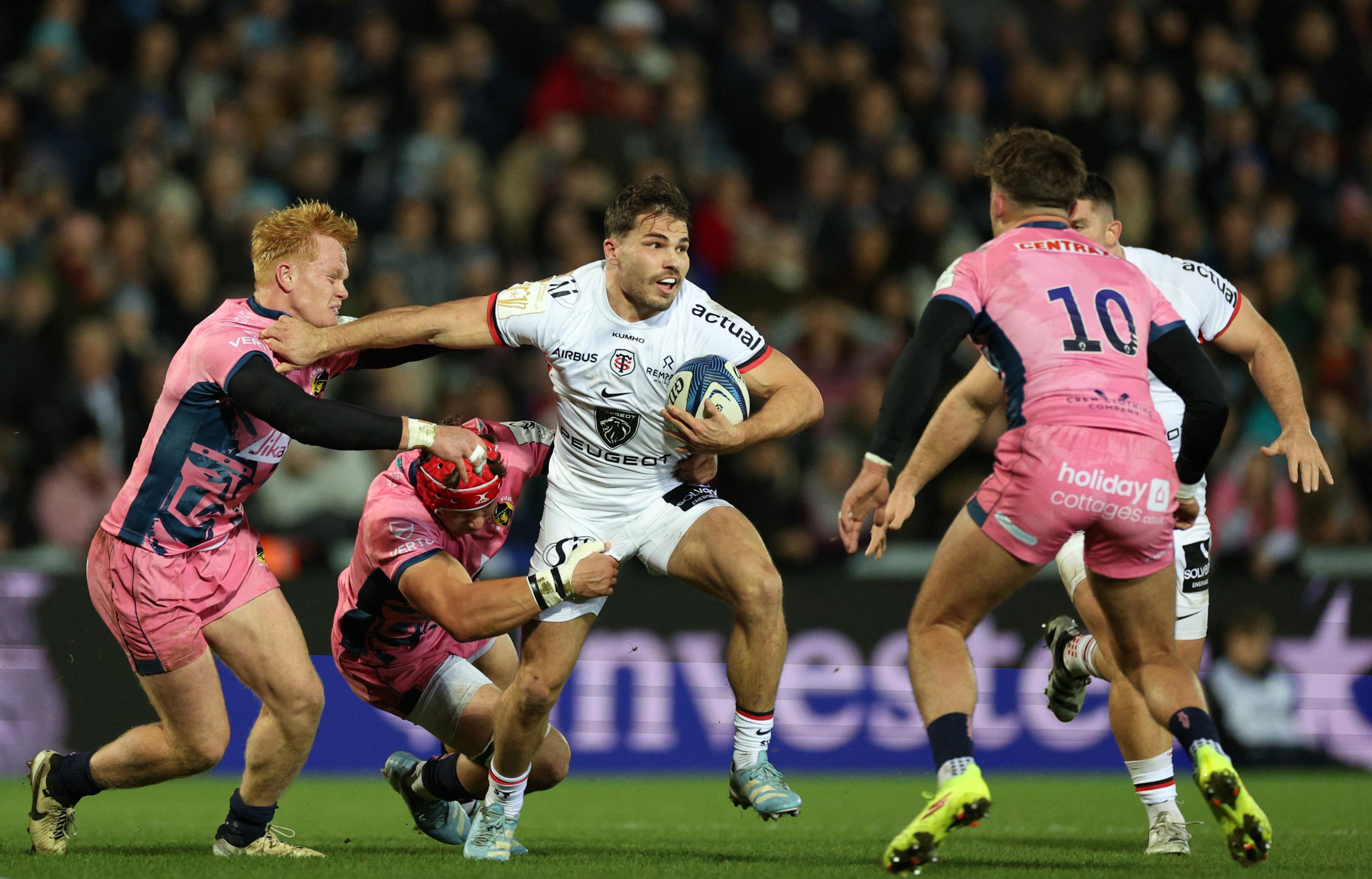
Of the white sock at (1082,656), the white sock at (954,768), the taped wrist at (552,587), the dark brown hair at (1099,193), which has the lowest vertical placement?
the white sock at (954,768)

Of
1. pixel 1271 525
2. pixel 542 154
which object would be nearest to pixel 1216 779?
pixel 1271 525

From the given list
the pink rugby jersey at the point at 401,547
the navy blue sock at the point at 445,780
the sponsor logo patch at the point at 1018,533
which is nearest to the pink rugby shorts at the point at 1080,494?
the sponsor logo patch at the point at 1018,533

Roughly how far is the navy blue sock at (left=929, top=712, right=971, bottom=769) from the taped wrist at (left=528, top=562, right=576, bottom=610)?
1555 millimetres

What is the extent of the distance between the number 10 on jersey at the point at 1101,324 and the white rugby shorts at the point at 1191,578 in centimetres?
175

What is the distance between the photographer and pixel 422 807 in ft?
23.5

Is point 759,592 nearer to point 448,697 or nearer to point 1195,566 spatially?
point 448,697

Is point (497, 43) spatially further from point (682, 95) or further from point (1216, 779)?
point (1216, 779)

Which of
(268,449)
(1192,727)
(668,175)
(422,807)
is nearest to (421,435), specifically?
(268,449)

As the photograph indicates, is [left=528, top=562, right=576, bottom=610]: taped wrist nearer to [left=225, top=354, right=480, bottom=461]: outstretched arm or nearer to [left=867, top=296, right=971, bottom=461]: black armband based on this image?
[left=225, top=354, right=480, bottom=461]: outstretched arm

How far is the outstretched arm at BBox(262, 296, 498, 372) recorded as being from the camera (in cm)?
645

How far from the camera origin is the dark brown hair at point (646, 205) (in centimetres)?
663

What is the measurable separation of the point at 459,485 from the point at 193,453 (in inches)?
43.2

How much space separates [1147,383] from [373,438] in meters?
2.92

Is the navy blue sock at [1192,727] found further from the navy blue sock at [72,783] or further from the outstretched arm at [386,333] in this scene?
the navy blue sock at [72,783]
